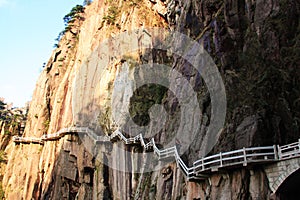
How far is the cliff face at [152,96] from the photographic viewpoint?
20.3 metres

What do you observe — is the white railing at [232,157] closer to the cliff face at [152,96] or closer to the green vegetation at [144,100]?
the cliff face at [152,96]

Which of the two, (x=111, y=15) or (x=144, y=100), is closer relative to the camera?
(x=144, y=100)

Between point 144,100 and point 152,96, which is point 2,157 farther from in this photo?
point 152,96

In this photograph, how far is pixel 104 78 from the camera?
164 ft

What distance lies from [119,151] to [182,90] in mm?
12206

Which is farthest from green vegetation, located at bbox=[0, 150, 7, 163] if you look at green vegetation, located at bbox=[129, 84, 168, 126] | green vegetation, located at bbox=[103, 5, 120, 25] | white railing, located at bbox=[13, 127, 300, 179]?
white railing, located at bbox=[13, 127, 300, 179]

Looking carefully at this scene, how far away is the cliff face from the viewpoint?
20275mm

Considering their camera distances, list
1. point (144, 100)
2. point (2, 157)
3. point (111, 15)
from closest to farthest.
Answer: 1. point (144, 100)
2. point (111, 15)
3. point (2, 157)

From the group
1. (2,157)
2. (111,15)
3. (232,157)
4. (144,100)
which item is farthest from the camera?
(2,157)

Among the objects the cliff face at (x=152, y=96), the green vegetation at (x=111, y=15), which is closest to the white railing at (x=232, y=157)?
the cliff face at (x=152, y=96)

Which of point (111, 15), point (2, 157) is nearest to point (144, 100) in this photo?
point (111, 15)

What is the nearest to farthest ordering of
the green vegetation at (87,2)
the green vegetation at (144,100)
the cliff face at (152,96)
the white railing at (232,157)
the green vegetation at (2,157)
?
the white railing at (232,157), the cliff face at (152,96), the green vegetation at (144,100), the green vegetation at (2,157), the green vegetation at (87,2)

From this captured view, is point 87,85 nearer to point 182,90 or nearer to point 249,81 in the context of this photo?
point 182,90

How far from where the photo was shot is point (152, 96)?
3975cm
